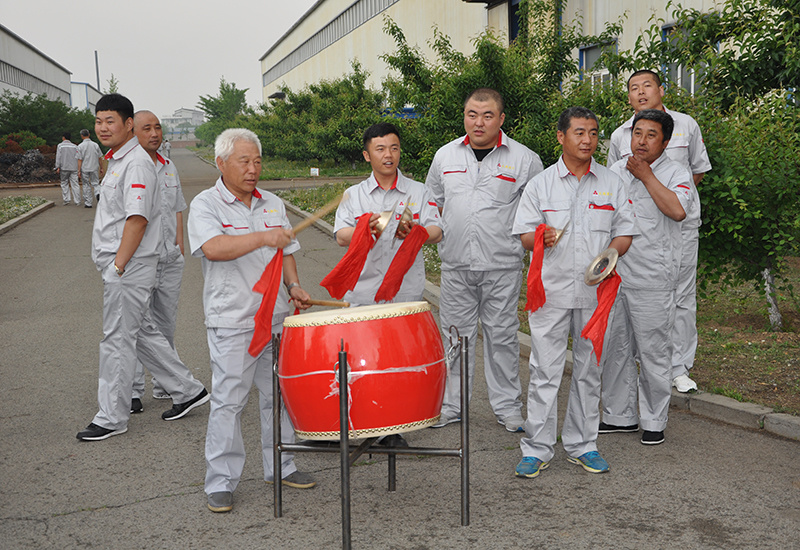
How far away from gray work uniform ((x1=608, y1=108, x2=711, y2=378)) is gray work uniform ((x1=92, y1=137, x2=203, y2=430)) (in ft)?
10.9

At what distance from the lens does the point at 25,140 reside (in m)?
36.2

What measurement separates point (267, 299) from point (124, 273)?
1690 millimetres

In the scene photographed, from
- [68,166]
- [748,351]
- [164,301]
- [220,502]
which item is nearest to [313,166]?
[68,166]

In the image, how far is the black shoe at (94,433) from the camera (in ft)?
18.1

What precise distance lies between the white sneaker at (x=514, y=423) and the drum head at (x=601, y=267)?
1.39 m

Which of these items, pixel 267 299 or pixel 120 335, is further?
pixel 120 335

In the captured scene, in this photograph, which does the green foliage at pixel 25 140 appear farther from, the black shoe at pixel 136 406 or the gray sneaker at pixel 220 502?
the gray sneaker at pixel 220 502

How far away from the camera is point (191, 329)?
9000mm

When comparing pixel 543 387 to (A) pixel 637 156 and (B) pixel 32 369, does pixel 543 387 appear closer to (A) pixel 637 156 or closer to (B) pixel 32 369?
A: (A) pixel 637 156

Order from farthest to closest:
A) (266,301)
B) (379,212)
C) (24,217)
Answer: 1. (24,217)
2. (379,212)
3. (266,301)

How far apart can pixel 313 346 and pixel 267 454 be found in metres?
1.13

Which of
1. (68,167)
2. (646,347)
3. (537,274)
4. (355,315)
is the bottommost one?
(646,347)

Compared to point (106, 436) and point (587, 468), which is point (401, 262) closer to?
point (587, 468)

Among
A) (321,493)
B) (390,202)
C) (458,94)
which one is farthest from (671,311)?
(458,94)
